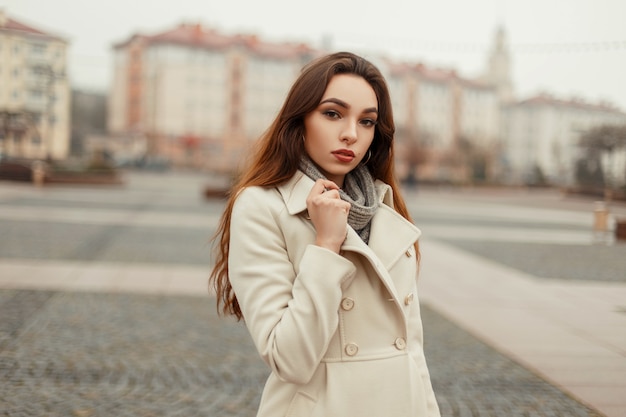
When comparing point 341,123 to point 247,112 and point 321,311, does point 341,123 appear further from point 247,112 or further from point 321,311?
point 247,112

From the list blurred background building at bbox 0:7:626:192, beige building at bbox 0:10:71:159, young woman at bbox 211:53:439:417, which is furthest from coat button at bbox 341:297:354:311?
blurred background building at bbox 0:7:626:192

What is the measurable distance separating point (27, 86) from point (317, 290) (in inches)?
813

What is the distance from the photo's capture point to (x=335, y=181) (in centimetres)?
177

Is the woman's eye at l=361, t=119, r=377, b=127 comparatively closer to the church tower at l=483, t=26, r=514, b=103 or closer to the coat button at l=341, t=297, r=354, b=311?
the coat button at l=341, t=297, r=354, b=311

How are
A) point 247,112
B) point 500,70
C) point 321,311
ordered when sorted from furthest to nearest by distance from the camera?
1. point 500,70
2. point 247,112
3. point 321,311

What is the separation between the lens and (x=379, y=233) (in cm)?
170

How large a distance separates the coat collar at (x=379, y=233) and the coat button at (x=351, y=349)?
15 cm

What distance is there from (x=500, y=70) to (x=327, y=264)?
102 metres

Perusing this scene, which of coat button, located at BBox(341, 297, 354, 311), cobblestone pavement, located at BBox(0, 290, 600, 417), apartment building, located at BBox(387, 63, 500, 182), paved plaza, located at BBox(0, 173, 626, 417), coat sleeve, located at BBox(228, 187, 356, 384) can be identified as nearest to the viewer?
coat sleeve, located at BBox(228, 187, 356, 384)

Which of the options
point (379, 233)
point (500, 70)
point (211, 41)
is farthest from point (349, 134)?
point (500, 70)

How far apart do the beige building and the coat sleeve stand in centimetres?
1145

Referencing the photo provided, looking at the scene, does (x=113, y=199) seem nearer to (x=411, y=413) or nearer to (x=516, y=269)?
(x=516, y=269)

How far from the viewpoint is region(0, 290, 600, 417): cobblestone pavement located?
3939 mm

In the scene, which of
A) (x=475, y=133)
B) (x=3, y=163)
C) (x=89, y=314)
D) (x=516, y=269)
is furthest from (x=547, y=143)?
(x=89, y=314)
